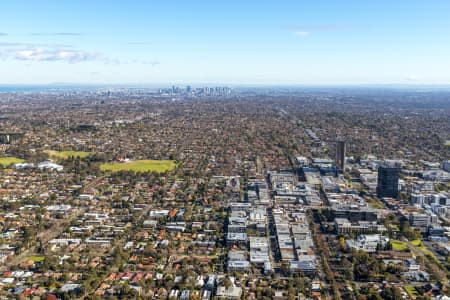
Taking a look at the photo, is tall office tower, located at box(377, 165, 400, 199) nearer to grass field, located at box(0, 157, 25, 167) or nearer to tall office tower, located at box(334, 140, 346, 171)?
tall office tower, located at box(334, 140, 346, 171)

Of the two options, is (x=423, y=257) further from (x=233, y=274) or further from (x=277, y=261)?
(x=233, y=274)

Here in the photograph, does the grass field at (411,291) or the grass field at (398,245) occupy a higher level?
the grass field at (398,245)

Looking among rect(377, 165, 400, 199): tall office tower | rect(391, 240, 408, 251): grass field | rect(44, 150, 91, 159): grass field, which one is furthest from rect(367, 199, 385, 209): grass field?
rect(44, 150, 91, 159): grass field

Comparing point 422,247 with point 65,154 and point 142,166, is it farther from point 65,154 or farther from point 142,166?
point 65,154

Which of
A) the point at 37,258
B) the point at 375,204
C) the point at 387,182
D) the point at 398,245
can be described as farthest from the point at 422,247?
the point at 37,258

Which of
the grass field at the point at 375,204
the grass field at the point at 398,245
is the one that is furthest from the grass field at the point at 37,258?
the grass field at the point at 375,204

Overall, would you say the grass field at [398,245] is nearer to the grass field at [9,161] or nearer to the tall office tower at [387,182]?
the tall office tower at [387,182]
